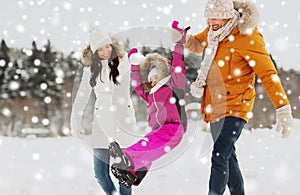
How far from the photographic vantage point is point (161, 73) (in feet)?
7.06

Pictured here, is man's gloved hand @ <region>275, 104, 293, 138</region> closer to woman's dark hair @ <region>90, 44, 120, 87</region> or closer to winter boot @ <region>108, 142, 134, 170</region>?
winter boot @ <region>108, 142, 134, 170</region>

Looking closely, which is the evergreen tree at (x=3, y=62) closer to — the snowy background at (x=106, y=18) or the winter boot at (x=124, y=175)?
the snowy background at (x=106, y=18)

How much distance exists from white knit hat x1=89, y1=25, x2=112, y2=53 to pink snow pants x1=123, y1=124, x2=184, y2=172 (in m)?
0.54

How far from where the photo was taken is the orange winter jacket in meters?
1.96

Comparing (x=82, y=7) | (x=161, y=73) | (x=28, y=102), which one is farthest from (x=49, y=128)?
(x=161, y=73)

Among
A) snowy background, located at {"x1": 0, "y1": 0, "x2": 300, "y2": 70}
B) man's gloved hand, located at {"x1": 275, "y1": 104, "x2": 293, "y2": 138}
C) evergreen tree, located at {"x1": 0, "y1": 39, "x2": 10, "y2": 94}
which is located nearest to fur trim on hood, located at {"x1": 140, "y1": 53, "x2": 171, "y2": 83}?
man's gloved hand, located at {"x1": 275, "y1": 104, "x2": 293, "y2": 138}

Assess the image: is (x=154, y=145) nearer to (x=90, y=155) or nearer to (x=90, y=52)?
(x=90, y=52)

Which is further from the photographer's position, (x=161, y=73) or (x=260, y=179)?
(x=260, y=179)

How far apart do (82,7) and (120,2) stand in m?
0.40

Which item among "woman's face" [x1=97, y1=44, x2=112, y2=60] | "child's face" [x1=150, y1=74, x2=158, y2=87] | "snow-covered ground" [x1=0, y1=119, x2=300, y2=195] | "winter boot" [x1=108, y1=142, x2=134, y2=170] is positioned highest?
"woman's face" [x1=97, y1=44, x2=112, y2=60]

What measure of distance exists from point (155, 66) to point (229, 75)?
0.40 m

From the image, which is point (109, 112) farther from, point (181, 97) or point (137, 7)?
point (137, 7)

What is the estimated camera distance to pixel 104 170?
7.34ft

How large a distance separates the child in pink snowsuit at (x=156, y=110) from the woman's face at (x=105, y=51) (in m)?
0.12
